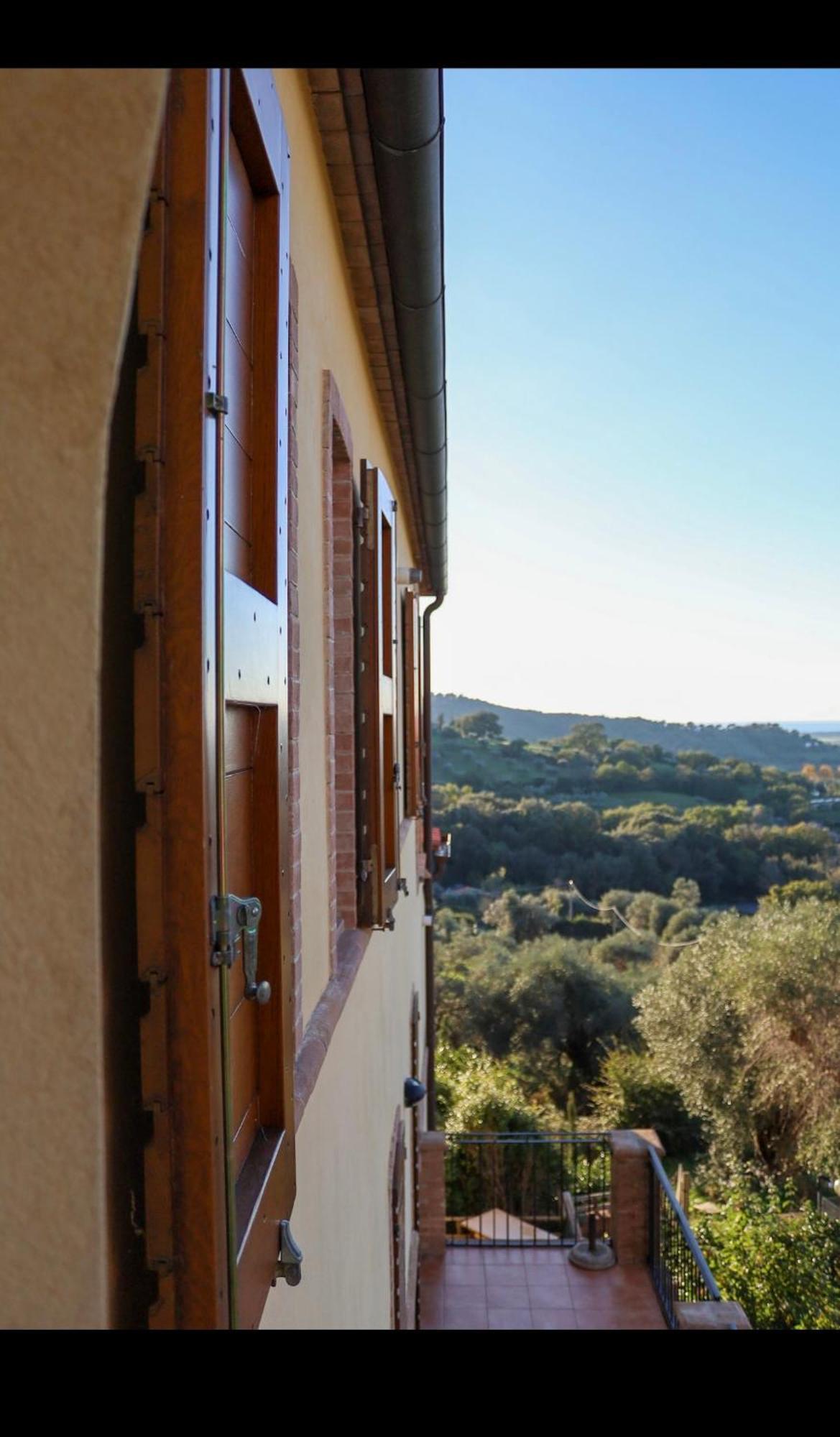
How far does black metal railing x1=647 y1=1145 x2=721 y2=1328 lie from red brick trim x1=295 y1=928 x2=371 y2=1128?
14.7ft

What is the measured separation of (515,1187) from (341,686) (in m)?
10.8

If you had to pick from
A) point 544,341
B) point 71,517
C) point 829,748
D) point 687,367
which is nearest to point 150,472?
point 71,517

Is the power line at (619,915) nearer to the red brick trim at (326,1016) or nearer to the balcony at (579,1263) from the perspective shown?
the balcony at (579,1263)

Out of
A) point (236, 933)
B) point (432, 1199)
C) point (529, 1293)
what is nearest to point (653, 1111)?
point (432, 1199)

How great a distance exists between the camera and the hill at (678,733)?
38188mm

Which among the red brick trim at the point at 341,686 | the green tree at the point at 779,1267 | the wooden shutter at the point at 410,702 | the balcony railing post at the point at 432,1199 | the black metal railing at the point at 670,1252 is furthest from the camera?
the green tree at the point at 779,1267

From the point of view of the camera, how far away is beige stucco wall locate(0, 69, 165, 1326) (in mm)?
747

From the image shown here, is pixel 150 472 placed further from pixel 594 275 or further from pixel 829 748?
pixel 829 748

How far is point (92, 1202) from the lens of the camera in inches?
31.1

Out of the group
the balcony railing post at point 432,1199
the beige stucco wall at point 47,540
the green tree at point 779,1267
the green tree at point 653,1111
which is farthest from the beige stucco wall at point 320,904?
the green tree at point 653,1111

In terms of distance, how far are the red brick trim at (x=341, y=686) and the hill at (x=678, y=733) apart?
3410 centimetres

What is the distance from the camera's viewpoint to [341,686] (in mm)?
3158

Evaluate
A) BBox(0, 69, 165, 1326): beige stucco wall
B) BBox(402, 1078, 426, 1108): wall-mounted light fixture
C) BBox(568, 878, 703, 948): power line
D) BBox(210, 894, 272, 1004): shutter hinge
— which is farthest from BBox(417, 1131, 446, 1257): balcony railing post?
BBox(568, 878, 703, 948): power line
